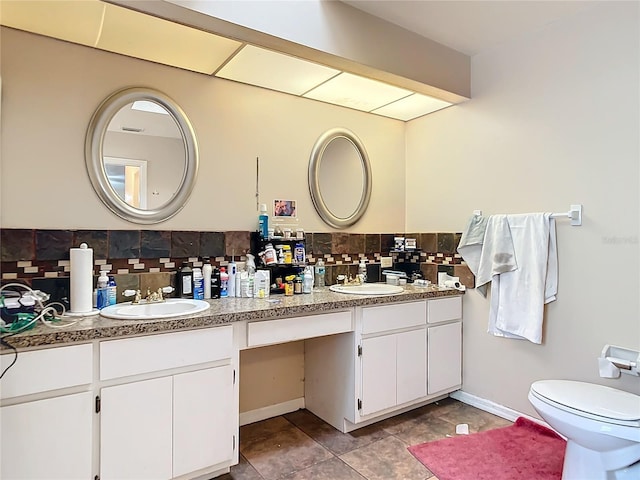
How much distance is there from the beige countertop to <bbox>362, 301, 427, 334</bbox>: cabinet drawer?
0.04 metres

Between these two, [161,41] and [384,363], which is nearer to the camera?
[161,41]

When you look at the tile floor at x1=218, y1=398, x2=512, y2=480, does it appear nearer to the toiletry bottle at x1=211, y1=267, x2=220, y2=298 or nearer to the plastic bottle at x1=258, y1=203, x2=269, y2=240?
the toiletry bottle at x1=211, y1=267, x2=220, y2=298

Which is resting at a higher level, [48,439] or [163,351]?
[163,351]

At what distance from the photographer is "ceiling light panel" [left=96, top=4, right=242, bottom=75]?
179 centimetres

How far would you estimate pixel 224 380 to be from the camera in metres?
1.85

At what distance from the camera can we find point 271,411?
260 centimetres

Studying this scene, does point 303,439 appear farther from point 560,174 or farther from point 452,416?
point 560,174

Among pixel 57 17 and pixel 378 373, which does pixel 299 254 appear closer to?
pixel 378 373

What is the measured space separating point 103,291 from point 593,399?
7.74 feet

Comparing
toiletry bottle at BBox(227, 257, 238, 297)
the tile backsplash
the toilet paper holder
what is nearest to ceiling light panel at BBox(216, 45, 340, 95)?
the tile backsplash

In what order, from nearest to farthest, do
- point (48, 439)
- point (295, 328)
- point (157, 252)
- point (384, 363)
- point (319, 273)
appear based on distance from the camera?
point (48, 439)
point (295, 328)
point (157, 252)
point (384, 363)
point (319, 273)

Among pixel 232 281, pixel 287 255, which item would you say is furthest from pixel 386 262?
pixel 232 281

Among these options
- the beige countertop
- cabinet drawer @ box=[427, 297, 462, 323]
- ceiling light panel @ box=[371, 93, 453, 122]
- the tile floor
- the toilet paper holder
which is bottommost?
the tile floor

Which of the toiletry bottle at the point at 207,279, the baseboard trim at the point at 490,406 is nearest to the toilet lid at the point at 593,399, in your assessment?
the baseboard trim at the point at 490,406
